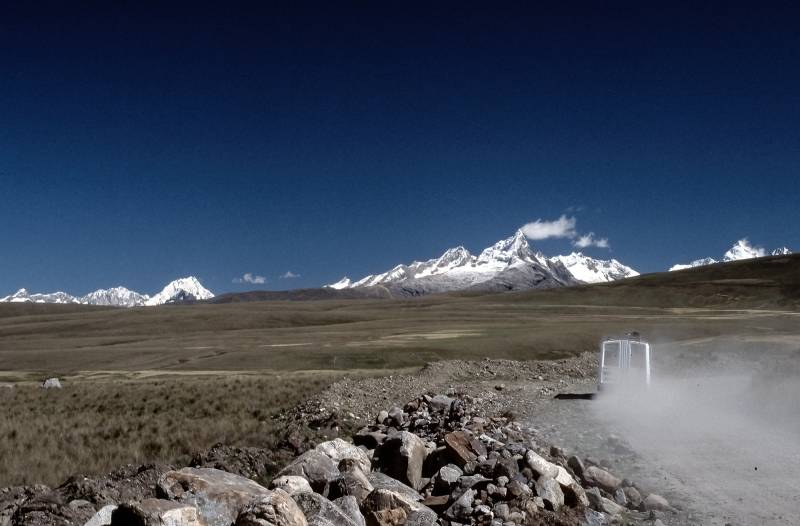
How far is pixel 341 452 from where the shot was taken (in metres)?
16.7

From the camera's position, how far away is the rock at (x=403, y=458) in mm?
15992

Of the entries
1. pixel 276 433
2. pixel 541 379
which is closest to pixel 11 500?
pixel 276 433

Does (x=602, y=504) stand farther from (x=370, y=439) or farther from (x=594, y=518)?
(x=370, y=439)

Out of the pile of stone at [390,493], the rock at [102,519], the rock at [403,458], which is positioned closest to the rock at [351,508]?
the pile of stone at [390,493]

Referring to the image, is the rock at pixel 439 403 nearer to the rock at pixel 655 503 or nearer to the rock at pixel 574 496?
the rock at pixel 574 496

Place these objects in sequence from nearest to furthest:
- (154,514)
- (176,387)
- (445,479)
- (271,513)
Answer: (154,514) < (271,513) < (445,479) < (176,387)

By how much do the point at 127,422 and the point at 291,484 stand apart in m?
17.4

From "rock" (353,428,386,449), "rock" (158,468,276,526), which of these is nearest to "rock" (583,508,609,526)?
"rock" (158,468,276,526)

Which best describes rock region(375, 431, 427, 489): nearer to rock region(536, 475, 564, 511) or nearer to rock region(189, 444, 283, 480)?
rock region(189, 444, 283, 480)

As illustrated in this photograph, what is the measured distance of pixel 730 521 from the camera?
1267 cm

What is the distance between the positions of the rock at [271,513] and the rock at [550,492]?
5336 millimetres

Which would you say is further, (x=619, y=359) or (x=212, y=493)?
(x=619, y=359)

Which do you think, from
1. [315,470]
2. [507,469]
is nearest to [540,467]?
[507,469]

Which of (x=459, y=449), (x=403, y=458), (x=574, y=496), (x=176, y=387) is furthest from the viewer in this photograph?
(x=176, y=387)
